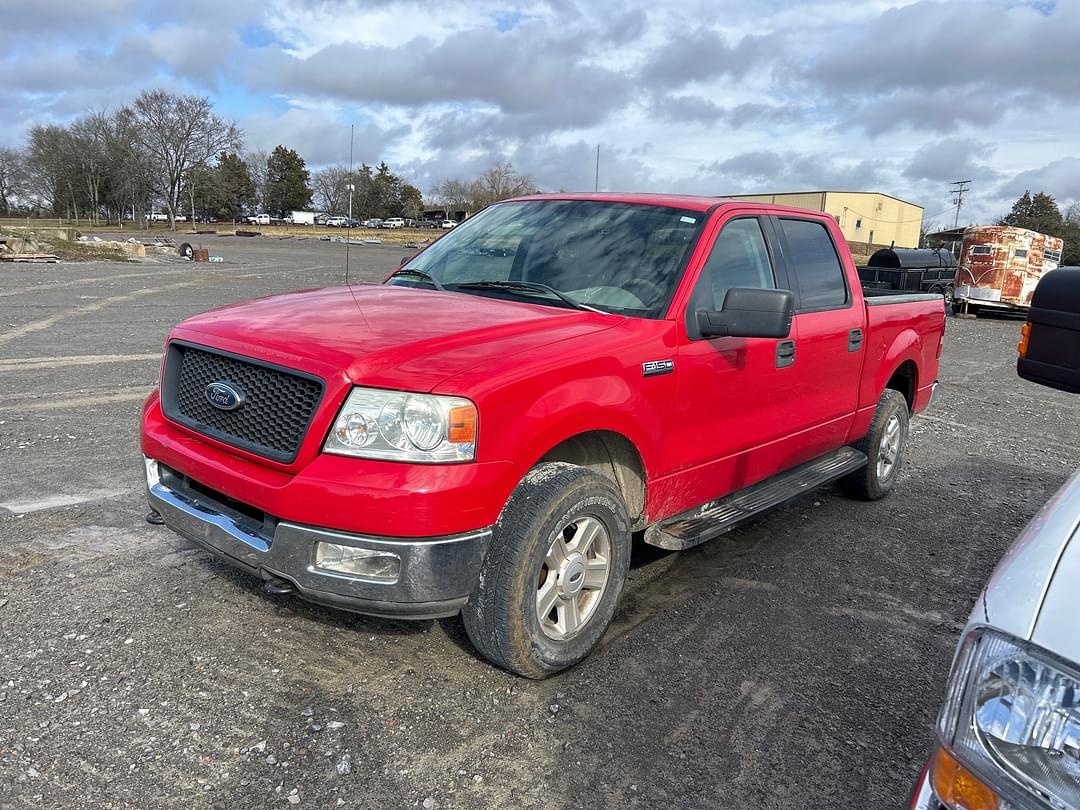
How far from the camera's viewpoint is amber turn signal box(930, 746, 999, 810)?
139 centimetres

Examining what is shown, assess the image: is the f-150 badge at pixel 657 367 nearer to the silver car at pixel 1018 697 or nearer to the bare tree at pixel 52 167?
the silver car at pixel 1018 697

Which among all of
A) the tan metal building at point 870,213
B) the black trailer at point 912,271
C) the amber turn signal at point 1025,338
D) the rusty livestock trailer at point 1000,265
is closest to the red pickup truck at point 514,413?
the amber turn signal at point 1025,338

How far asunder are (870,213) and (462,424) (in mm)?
93021

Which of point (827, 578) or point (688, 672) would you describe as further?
point (827, 578)

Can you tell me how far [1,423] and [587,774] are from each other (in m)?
5.99

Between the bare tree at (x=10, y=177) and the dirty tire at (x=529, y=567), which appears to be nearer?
the dirty tire at (x=529, y=567)

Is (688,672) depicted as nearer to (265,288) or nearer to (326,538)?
(326,538)

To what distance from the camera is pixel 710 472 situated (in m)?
3.95

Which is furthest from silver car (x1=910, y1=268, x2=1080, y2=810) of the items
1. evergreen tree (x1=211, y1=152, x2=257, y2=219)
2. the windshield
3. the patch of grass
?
evergreen tree (x1=211, y1=152, x2=257, y2=219)

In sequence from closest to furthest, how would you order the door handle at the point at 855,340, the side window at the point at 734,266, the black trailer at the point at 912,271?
the side window at the point at 734,266
the door handle at the point at 855,340
the black trailer at the point at 912,271

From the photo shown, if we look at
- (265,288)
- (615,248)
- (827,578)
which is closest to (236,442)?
(615,248)

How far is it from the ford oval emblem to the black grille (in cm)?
1

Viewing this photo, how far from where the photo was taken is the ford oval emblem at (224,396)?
9.81 feet

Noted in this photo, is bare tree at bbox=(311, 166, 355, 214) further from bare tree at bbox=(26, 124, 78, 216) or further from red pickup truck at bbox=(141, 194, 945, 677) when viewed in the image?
red pickup truck at bbox=(141, 194, 945, 677)
